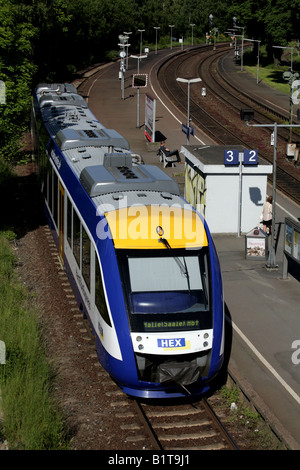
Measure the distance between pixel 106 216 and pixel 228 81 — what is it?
52.2 m

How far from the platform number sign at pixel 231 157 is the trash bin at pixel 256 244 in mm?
2718

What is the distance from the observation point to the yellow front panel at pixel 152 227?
1144 centimetres

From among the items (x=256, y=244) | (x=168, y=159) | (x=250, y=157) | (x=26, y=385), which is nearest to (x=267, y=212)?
(x=256, y=244)

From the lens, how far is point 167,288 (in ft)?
36.8

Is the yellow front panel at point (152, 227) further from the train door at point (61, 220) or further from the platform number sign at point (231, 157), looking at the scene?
the platform number sign at point (231, 157)

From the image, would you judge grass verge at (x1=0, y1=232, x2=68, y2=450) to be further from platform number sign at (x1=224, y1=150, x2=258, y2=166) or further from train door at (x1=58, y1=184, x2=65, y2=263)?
platform number sign at (x1=224, y1=150, x2=258, y2=166)

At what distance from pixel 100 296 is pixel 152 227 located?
144 cm

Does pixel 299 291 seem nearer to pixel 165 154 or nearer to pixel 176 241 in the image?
pixel 176 241

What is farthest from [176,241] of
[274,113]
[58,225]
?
[274,113]

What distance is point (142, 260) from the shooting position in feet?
37.2

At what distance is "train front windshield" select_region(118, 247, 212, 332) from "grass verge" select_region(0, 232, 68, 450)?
1.92 m

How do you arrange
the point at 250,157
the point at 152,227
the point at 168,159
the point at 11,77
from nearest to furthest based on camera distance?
the point at 152,227 → the point at 11,77 → the point at 250,157 → the point at 168,159

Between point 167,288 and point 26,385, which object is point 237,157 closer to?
point 167,288

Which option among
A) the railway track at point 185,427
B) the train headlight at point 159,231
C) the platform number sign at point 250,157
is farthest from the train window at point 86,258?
the platform number sign at point 250,157
